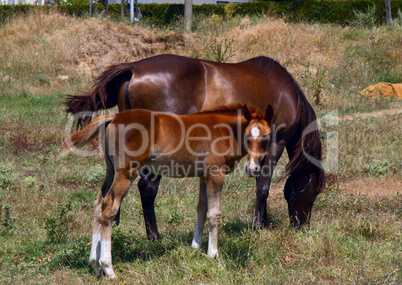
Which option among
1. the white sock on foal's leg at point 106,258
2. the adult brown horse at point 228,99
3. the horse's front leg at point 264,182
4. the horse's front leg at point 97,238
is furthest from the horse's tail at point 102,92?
the horse's front leg at point 264,182

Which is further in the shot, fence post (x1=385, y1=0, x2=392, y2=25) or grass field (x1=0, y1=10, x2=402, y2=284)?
fence post (x1=385, y1=0, x2=392, y2=25)

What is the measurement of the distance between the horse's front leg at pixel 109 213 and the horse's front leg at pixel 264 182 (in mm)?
1859

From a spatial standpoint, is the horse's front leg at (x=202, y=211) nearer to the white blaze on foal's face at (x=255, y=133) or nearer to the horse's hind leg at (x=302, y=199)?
the white blaze on foal's face at (x=255, y=133)

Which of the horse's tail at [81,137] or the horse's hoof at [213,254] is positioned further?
the horse's hoof at [213,254]

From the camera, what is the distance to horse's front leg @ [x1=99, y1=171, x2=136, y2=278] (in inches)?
147

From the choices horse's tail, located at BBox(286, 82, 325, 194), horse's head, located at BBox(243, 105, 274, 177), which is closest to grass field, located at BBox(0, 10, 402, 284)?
horse's tail, located at BBox(286, 82, 325, 194)

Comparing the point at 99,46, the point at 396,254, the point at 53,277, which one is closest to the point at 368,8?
the point at 99,46

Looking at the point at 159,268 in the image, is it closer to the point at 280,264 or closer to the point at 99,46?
the point at 280,264

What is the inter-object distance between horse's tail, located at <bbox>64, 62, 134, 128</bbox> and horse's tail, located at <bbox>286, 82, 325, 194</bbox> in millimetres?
2206

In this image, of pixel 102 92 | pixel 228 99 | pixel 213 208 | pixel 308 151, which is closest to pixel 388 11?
pixel 308 151

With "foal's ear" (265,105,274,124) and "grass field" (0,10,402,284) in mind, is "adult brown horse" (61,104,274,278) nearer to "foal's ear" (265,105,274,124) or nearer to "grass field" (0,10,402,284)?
"foal's ear" (265,105,274,124)

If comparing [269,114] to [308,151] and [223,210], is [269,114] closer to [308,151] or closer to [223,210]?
[308,151]

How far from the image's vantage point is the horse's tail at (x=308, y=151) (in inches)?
204

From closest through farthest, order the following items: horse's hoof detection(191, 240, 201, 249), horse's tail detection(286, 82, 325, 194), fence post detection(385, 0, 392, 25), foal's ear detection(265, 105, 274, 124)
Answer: foal's ear detection(265, 105, 274, 124), horse's hoof detection(191, 240, 201, 249), horse's tail detection(286, 82, 325, 194), fence post detection(385, 0, 392, 25)
